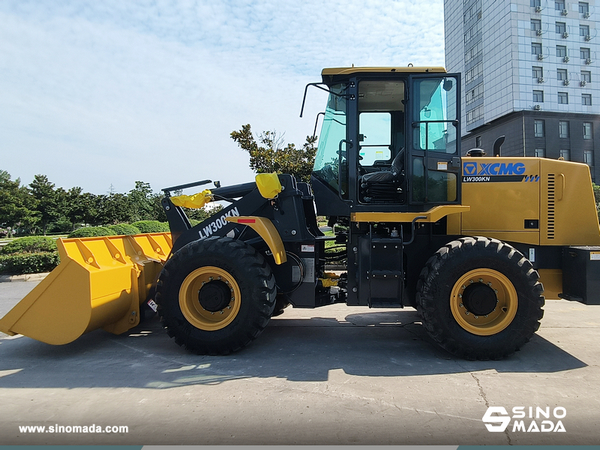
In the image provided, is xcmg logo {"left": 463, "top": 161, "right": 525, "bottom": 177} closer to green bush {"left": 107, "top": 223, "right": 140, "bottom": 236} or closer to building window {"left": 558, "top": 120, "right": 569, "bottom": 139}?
green bush {"left": 107, "top": 223, "right": 140, "bottom": 236}

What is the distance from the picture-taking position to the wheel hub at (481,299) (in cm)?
443

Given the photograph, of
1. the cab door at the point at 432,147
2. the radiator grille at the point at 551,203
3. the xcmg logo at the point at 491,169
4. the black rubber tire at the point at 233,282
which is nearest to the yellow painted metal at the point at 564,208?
the radiator grille at the point at 551,203

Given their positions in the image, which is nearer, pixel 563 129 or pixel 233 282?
pixel 233 282

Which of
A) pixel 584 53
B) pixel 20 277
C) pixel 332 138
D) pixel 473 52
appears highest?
pixel 473 52

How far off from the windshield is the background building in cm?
3600

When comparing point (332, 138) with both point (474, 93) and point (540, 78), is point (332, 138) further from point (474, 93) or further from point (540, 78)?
point (474, 93)

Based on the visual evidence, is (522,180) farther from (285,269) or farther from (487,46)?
(487,46)

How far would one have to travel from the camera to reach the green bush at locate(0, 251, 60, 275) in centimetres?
1104

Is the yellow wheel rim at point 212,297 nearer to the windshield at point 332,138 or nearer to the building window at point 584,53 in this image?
the windshield at point 332,138

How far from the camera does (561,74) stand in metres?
37.4

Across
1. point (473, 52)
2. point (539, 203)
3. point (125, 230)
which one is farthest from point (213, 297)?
point (473, 52)

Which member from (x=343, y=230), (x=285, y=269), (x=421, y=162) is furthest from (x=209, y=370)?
(x=421, y=162)

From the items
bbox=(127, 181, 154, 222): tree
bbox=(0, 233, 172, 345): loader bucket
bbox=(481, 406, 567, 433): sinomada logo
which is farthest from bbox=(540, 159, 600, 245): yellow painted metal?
bbox=(127, 181, 154, 222): tree

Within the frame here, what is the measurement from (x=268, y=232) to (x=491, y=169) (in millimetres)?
2904
